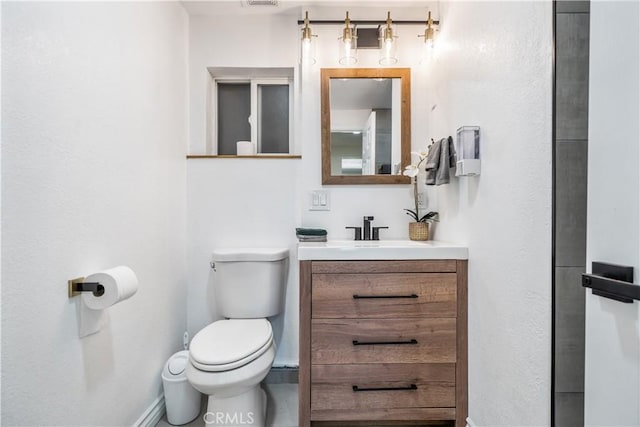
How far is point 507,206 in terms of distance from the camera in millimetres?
1120

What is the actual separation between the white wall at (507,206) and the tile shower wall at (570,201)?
3 centimetres

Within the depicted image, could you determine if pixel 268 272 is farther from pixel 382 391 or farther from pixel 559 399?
pixel 559 399

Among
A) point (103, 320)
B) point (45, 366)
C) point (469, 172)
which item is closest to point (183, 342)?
point (103, 320)

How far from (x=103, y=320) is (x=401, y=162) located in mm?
1663

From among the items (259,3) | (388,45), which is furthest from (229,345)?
(259,3)

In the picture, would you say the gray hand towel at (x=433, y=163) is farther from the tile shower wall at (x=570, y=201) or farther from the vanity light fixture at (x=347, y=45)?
the vanity light fixture at (x=347, y=45)

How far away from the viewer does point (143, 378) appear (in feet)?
5.05

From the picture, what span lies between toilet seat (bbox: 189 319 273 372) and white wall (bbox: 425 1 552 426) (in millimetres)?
942

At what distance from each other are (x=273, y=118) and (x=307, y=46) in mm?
525

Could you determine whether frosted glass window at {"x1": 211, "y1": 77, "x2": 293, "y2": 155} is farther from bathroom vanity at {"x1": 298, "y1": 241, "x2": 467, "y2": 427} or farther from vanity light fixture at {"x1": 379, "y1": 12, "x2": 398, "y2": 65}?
bathroom vanity at {"x1": 298, "y1": 241, "x2": 467, "y2": 427}

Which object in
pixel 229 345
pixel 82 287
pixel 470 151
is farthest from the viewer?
pixel 229 345

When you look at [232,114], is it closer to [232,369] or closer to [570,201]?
[232,369]

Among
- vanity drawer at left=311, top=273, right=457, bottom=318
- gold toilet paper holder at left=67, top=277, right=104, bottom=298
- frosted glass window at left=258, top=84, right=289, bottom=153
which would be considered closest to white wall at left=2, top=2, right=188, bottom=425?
gold toilet paper holder at left=67, top=277, right=104, bottom=298

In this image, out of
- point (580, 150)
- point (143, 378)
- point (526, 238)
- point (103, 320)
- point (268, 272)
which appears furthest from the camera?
point (268, 272)
